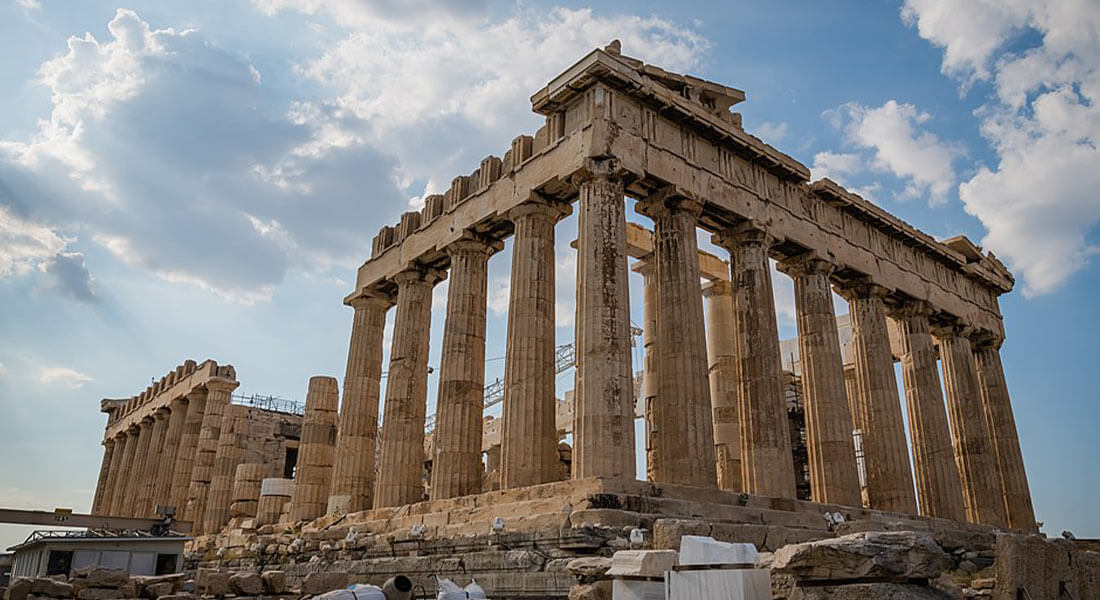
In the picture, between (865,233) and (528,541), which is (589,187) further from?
(865,233)

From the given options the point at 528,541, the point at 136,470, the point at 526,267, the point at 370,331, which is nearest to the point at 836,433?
the point at 526,267

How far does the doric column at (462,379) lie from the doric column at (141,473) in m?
26.9

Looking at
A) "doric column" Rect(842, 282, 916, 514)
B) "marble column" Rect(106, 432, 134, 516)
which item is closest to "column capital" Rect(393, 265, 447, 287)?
"doric column" Rect(842, 282, 916, 514)

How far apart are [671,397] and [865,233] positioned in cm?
1159

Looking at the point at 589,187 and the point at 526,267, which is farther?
the point at 526,267

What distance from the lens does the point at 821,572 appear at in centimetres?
659

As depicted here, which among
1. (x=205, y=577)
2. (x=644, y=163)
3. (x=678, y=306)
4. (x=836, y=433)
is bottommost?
(x=205, y=577)

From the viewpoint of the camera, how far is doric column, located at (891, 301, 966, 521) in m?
25.0

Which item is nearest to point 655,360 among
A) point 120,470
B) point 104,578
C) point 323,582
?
point 323,582

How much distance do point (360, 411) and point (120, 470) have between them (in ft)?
99.3

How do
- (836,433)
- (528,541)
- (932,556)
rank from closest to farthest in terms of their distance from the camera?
(932,556), (528,541), (836,433)

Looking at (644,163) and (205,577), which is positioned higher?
(644,163)

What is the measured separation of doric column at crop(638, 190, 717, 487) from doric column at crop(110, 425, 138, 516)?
122 feet

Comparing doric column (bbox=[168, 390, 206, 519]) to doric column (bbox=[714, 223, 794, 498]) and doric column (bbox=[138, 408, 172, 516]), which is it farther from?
doric column (bbox=[714, 223, 794, 498])
